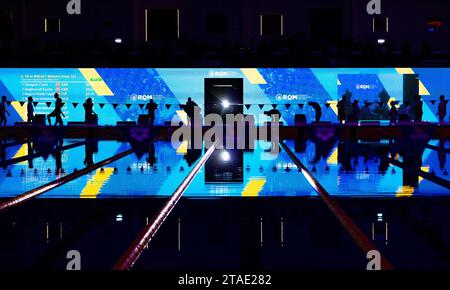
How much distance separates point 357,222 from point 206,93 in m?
20.2

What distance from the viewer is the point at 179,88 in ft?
87.7

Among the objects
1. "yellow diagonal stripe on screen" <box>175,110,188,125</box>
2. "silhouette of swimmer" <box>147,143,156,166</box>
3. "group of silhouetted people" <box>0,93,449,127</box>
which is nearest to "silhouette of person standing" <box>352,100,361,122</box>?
"group of silhouetted people" <box>0,93,449,127</box>

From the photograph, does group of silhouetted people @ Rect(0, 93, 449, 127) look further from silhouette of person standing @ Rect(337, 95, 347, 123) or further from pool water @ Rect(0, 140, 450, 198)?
pool water @ Rect(0, 140, 450, 198)

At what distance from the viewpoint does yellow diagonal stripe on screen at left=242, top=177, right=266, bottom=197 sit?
8.83 m

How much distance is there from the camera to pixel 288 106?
86.9 ft

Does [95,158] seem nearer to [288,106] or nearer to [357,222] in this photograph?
[357,222]
